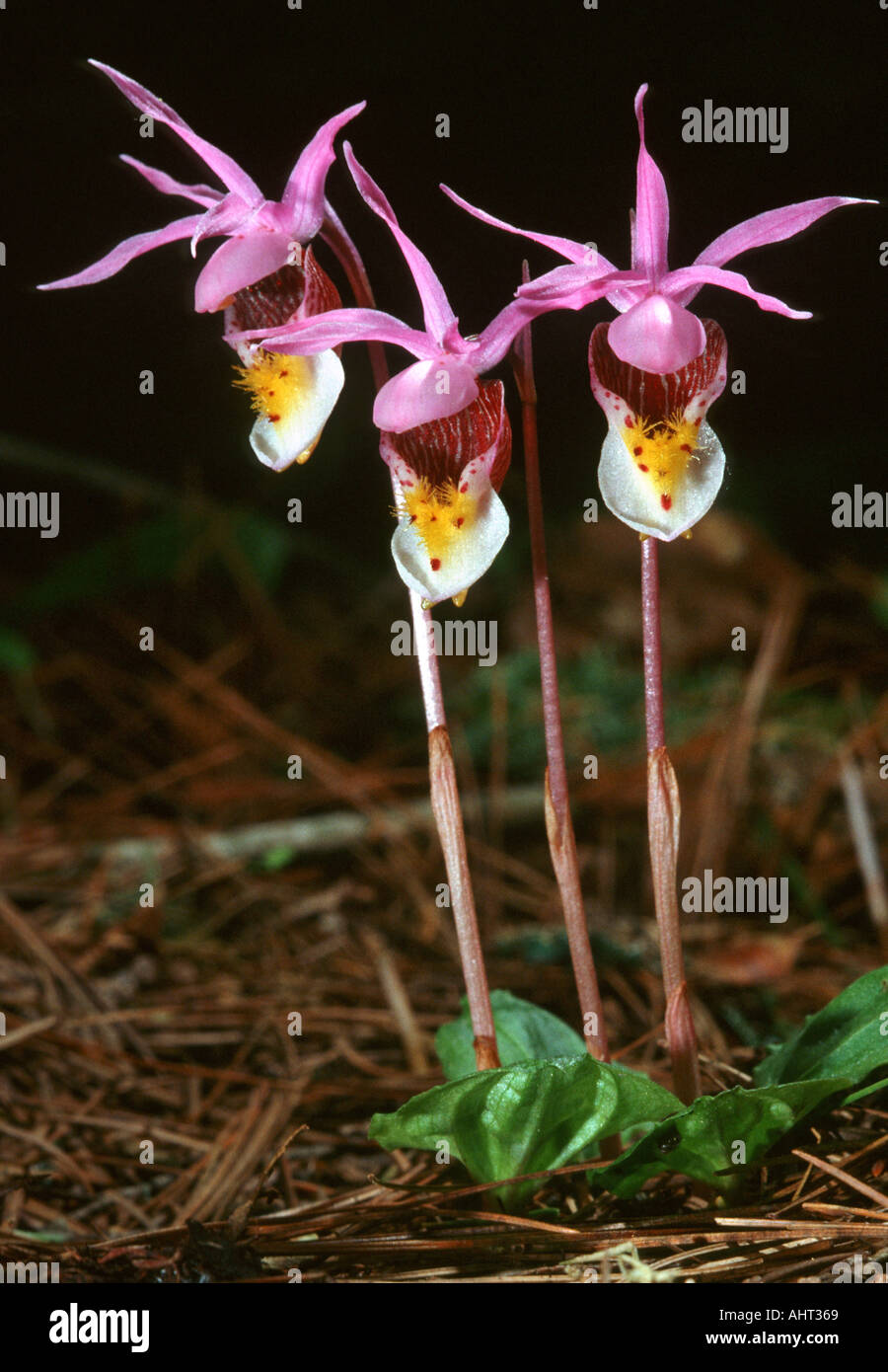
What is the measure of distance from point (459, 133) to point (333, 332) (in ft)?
7.06

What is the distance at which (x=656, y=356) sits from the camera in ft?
4.05

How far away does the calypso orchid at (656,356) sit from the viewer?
1.25m

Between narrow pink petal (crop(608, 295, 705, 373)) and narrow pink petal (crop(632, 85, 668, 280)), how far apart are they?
2.4 inches

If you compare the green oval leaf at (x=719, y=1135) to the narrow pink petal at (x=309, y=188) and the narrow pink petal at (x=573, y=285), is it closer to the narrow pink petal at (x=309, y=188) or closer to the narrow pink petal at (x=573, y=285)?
the narrow pink petal at (x=573, y=285)

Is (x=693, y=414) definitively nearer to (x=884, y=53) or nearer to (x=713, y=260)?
(x=713, y=260)

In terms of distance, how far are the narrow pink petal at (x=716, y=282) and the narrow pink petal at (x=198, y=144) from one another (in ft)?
1.63

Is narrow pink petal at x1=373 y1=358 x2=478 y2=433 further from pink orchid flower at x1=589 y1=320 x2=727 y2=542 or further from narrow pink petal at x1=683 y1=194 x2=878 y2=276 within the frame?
narrow pink petal at x1=683 y1=194 x2=878 y2=276

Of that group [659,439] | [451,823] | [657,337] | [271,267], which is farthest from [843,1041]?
[271,267]

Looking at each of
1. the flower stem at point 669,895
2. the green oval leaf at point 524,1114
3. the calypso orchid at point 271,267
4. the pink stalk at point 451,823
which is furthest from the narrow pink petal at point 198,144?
the green oval leaf at point 524,1114

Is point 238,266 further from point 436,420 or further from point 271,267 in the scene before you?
point 436,420

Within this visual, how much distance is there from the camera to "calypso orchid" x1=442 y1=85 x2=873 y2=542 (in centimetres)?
125
